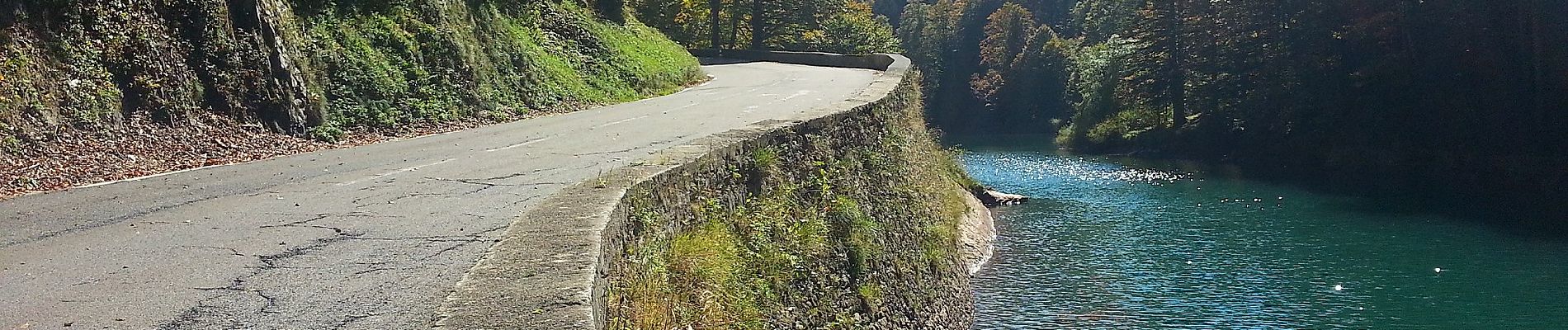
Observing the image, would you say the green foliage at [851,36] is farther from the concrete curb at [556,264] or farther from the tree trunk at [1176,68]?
the concrete curb at [556,264]

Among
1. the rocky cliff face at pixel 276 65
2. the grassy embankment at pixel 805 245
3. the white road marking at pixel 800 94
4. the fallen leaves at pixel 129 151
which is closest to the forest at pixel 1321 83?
the white road marking at pixel 800 94

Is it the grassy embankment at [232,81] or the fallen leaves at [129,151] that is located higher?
the grassy embankment at [232,81]

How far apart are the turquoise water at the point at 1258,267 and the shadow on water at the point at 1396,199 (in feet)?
0.91

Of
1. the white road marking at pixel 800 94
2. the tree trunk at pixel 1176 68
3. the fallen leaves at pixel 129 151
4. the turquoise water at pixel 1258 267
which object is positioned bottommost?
the turquoise water at pixel 1258 267

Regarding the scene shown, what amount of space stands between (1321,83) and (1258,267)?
90.9 feet

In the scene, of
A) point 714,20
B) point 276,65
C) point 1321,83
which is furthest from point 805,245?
point 714,20

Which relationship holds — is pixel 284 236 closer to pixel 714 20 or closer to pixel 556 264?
pixel 556 264

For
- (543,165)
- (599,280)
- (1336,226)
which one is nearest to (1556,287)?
(1336,226)

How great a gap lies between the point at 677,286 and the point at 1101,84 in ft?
194

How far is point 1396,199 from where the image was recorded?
36688mm

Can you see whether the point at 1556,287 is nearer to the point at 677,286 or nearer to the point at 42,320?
the point at 677,286

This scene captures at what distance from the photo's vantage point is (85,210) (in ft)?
30.7

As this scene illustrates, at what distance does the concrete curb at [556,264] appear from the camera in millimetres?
5094

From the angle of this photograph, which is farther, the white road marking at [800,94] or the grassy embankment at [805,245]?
the white road marking at [800,94]
